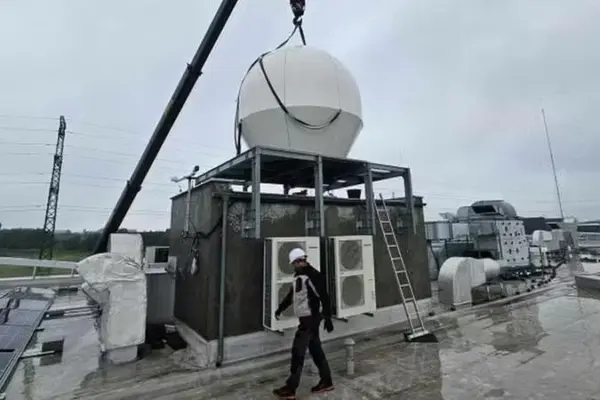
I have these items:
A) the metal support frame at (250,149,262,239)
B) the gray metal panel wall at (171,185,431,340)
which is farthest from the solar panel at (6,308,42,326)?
the metal support frame at (250,149,262,239)

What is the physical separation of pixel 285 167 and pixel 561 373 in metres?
5.07

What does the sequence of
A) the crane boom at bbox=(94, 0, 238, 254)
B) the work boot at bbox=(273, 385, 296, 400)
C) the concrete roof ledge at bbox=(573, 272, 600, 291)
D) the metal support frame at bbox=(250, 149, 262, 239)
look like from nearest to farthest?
the work boot at bbox=(273, 385, 296, 400) < the metal support frame at bbox=(250, 149, 262, 239) < the crane boom at bbox=(94, 0, 238, 254) < the concrete roof ledge at bbox=(573, 272, 600, 291)

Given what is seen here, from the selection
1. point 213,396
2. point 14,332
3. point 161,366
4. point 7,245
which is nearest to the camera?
point 213,396

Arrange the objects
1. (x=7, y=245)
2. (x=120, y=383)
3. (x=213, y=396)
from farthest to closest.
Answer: (x=7, y=245)
(x=120, y=383)
(x=213, y=396)

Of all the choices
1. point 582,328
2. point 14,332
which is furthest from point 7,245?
point 582,328

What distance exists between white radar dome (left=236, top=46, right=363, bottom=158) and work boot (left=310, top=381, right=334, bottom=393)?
370 centimetres

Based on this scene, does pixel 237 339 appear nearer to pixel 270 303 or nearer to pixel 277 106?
pixel 270 303

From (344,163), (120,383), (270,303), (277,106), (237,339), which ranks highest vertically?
(277,106)

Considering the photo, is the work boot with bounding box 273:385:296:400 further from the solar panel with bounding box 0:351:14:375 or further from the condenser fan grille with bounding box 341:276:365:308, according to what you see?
the solar panel with bounding box 0:351:14:375

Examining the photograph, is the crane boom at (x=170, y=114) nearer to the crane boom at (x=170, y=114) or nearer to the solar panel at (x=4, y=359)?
the crane boom at (x=170, y=114)

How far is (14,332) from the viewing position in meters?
6.11

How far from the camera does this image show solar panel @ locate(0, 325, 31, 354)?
17.6 feet

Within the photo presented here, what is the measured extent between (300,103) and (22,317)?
7941mm

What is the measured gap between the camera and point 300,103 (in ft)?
18.1
